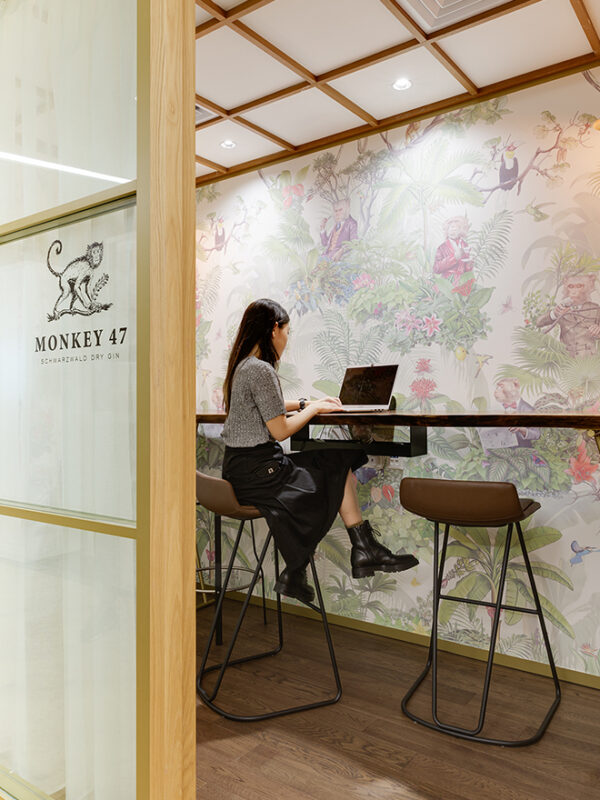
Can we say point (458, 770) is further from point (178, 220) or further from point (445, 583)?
point (178, 220)

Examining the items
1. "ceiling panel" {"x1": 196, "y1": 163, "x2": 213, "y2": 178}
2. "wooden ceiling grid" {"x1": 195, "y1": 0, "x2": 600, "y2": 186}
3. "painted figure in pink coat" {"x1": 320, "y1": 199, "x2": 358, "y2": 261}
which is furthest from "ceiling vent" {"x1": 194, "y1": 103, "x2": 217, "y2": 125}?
"painted figure in pink coat" {"x1": 320, "y1": 199, "x2": 358, "y2": 261}

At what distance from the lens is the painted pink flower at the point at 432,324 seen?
2.81m

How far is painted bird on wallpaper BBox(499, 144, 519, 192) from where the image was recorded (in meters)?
2.62

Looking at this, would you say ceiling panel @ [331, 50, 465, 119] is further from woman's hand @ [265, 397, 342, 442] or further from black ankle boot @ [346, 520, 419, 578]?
black ankle boot @ [346, 520, 419, 578]

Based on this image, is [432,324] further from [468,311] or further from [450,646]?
[450,646]

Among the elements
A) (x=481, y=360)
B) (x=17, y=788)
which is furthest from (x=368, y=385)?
(x=17, y=788)

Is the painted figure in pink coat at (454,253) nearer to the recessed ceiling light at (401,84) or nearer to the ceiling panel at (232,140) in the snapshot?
the recessed ceiling light at (401,84)

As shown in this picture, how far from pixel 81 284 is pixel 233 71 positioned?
160 cm

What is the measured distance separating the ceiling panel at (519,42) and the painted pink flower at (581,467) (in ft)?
5.00

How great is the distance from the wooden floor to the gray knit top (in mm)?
979

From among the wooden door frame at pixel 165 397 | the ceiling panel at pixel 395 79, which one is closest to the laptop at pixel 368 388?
the ceiling panel at pixel 395 79

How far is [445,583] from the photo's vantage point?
279 cm

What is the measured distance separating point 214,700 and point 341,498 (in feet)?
2.89

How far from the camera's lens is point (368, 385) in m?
2.77
